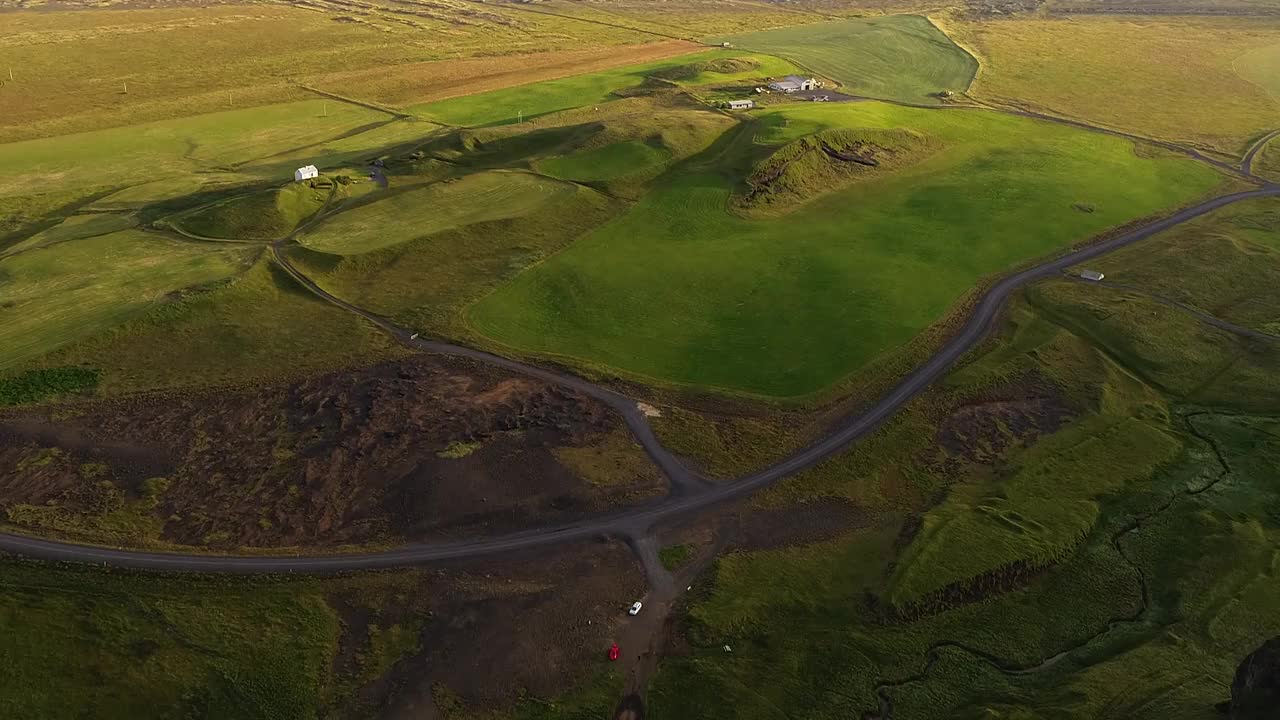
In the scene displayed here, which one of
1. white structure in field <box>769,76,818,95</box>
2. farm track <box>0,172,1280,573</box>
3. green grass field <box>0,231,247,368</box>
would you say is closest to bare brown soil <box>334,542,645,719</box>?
farm track <box>0,172,1280,573</box>

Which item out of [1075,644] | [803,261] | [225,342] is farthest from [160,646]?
[803,261]

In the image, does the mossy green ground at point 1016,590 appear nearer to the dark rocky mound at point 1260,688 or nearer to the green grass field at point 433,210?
the dark rocky mound at point 1260,688

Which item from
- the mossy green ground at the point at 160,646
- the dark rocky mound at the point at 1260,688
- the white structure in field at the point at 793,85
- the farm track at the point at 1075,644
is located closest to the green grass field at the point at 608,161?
the white structure in field at the point at 793,85

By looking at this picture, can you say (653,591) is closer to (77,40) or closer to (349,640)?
(349,640)

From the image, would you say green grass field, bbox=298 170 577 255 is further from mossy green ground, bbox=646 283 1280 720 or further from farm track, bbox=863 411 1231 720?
farm track, bbox=863 411 1231 720

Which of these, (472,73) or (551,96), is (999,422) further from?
(472,73)

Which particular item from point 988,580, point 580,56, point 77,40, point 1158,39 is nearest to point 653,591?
point 988,580
